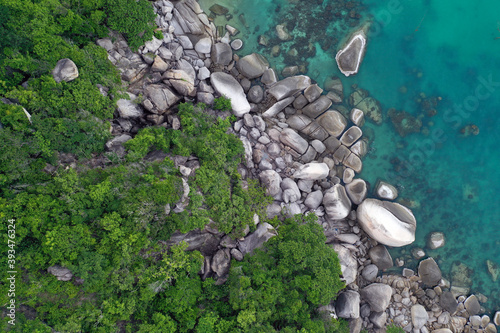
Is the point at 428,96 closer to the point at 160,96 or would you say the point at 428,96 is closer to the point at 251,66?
the point at 251,66

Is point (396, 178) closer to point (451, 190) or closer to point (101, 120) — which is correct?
point (451, 190)

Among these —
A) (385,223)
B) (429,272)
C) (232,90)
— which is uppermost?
(232,90)

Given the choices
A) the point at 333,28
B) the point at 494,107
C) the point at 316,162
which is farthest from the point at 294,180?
the point at 494,107

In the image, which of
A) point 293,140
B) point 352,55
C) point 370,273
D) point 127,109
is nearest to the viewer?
point 127,109

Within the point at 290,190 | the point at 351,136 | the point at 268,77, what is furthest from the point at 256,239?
the point at 268,77

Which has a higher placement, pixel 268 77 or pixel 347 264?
pixel 268 77

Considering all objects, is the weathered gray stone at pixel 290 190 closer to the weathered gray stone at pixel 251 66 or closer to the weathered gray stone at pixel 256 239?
the weathered gray stone at pixel 256 239
